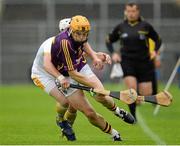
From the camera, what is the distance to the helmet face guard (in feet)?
42.1

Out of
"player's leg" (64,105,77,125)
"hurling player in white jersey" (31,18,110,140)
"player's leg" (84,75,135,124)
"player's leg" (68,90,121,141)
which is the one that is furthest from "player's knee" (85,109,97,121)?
"player's leg" (64,105,77,125)

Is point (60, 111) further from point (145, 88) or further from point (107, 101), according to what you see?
point (145, 88)

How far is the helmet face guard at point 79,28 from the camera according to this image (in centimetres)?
1282

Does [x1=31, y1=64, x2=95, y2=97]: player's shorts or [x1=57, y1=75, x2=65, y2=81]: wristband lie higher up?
[x1=57, y1=75, x2=65, y2=81]: wristband

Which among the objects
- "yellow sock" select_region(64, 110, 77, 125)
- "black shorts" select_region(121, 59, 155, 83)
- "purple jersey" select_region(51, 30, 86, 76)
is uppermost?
"purple jersey" select_region(51, 30, 86, 76)

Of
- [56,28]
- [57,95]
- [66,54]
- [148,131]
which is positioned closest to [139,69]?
[148,131]

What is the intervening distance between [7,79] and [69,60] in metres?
26.2

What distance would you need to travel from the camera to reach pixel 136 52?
18438 millimetres

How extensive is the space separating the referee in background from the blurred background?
18.7 m

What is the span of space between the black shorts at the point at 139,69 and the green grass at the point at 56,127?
37.0 inches

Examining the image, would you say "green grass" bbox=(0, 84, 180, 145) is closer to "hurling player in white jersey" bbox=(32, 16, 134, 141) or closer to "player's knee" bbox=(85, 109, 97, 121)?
"hurling player in white jersey" bbox=(32, 16, 134, 141)

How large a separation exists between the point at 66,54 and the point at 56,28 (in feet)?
83.2

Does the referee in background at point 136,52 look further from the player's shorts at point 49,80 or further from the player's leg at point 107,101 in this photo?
the player's leg at point 107,101

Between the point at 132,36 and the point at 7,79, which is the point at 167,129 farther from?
the point at 7,79
